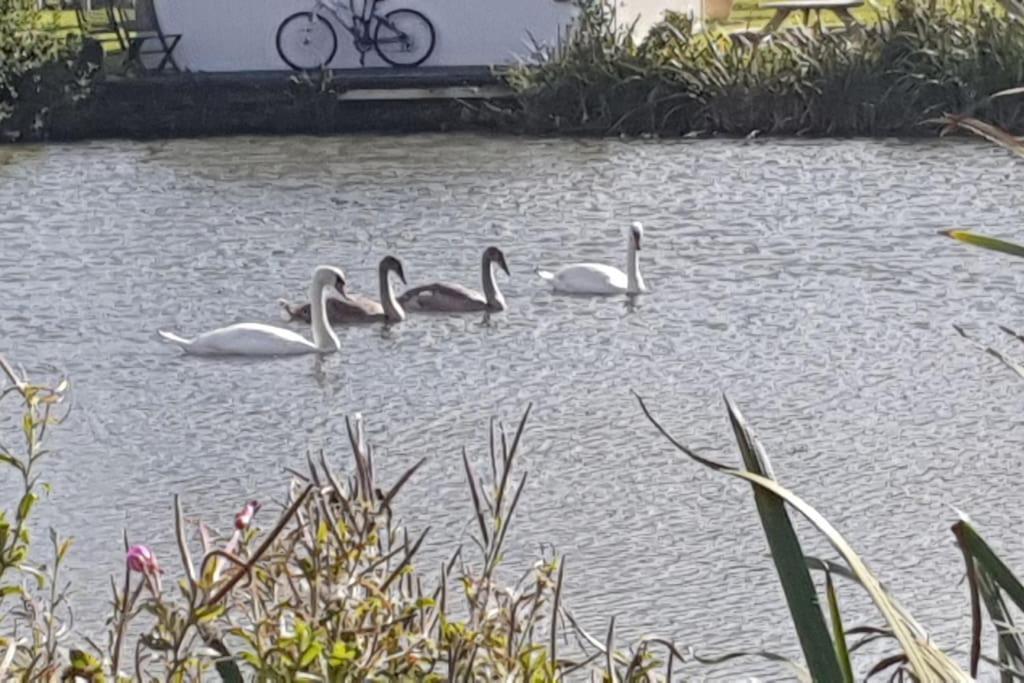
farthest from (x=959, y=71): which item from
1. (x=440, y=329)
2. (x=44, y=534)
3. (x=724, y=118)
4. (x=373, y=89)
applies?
(x=44, y=534)

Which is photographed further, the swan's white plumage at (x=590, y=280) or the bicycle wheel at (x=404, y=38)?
the bicycle wheel at (x=404, y=38)

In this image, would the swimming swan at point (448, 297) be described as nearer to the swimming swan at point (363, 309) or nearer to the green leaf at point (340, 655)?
the swimming swan at point (363, 309)

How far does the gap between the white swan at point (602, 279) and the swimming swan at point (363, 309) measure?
3.37 ft

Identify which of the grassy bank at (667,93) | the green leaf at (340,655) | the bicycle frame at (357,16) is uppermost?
the green leaf at (340,655)

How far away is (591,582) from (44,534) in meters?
1.87

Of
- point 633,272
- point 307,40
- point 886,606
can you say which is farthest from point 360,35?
point 886,606

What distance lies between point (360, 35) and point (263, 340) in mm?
13181

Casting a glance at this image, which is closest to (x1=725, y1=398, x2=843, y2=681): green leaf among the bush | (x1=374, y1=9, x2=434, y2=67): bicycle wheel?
the bush

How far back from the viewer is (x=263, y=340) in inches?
417

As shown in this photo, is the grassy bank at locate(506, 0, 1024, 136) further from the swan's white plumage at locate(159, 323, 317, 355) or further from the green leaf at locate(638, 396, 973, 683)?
the green leaf at locate(638, 396, 973, 683)

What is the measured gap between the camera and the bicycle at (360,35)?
23328 millimetres

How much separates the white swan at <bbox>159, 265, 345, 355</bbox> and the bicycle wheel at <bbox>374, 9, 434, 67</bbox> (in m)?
12.9

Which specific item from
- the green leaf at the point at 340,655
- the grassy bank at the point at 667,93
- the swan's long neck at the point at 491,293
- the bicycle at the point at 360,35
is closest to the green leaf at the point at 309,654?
the green leaf at the point at 340,655

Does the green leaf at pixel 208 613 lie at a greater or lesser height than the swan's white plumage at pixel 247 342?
greater
